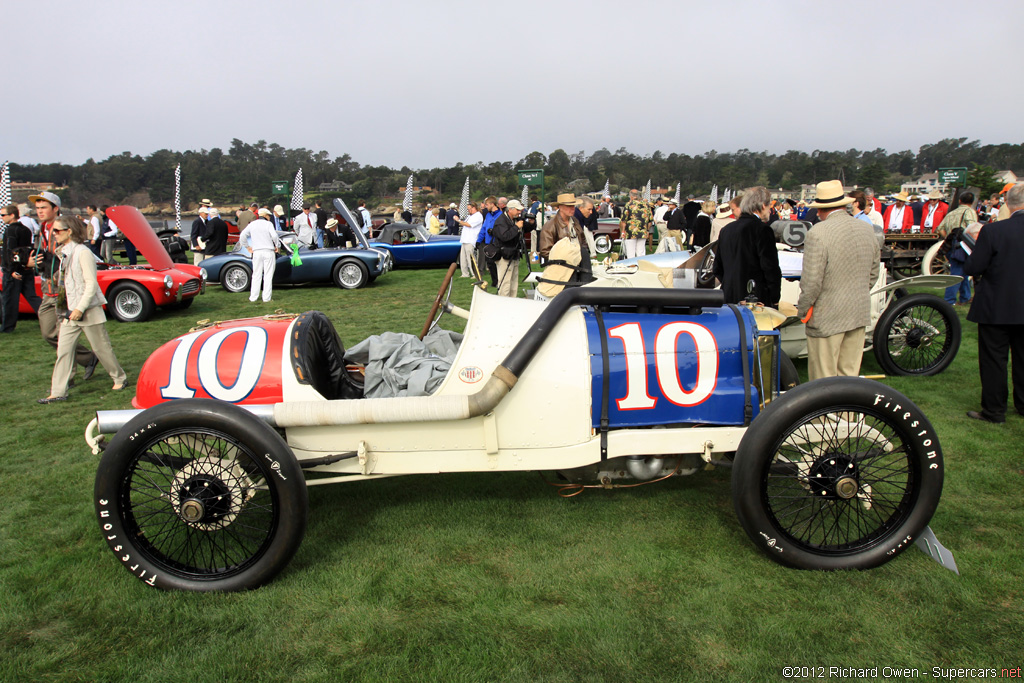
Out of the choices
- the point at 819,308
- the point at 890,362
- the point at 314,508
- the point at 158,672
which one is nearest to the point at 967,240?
the point at 890,362

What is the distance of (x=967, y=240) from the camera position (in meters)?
8.09

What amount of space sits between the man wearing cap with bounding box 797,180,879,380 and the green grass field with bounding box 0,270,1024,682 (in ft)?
3.71

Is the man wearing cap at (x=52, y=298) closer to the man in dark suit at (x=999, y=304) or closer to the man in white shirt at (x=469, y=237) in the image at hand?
the man in dark suit at (x=999, y=304)

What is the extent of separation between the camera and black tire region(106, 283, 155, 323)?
33.4 ft

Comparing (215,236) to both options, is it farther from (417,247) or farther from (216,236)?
(417,247)

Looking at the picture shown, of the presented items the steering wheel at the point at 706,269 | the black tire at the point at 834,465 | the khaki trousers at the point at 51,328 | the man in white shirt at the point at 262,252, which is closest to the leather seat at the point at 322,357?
the black tire at the point at 834,465

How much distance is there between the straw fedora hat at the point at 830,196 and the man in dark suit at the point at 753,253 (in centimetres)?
47

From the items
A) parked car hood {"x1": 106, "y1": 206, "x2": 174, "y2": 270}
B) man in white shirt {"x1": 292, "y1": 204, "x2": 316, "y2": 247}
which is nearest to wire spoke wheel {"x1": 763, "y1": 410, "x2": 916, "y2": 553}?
parked car hood {"x1": 106, "y1": 206, "x2": 174, "y2": 270}

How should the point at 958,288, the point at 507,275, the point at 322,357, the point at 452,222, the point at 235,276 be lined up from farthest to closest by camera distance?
1. the point at 452,222
2. the point at 235,276
3. the point at 507,275
4. the point at 958,288
5. the point at 322,357

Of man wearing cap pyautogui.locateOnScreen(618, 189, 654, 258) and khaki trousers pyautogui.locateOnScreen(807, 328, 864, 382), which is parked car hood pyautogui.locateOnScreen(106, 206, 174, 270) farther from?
khaki trousers pyautogui.locateOnScreen(807, 328, 864, 382)

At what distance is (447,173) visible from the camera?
216 ft


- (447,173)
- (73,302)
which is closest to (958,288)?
(73,302)

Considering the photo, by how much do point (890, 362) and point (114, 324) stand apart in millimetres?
10880

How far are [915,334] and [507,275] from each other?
6037 mm
